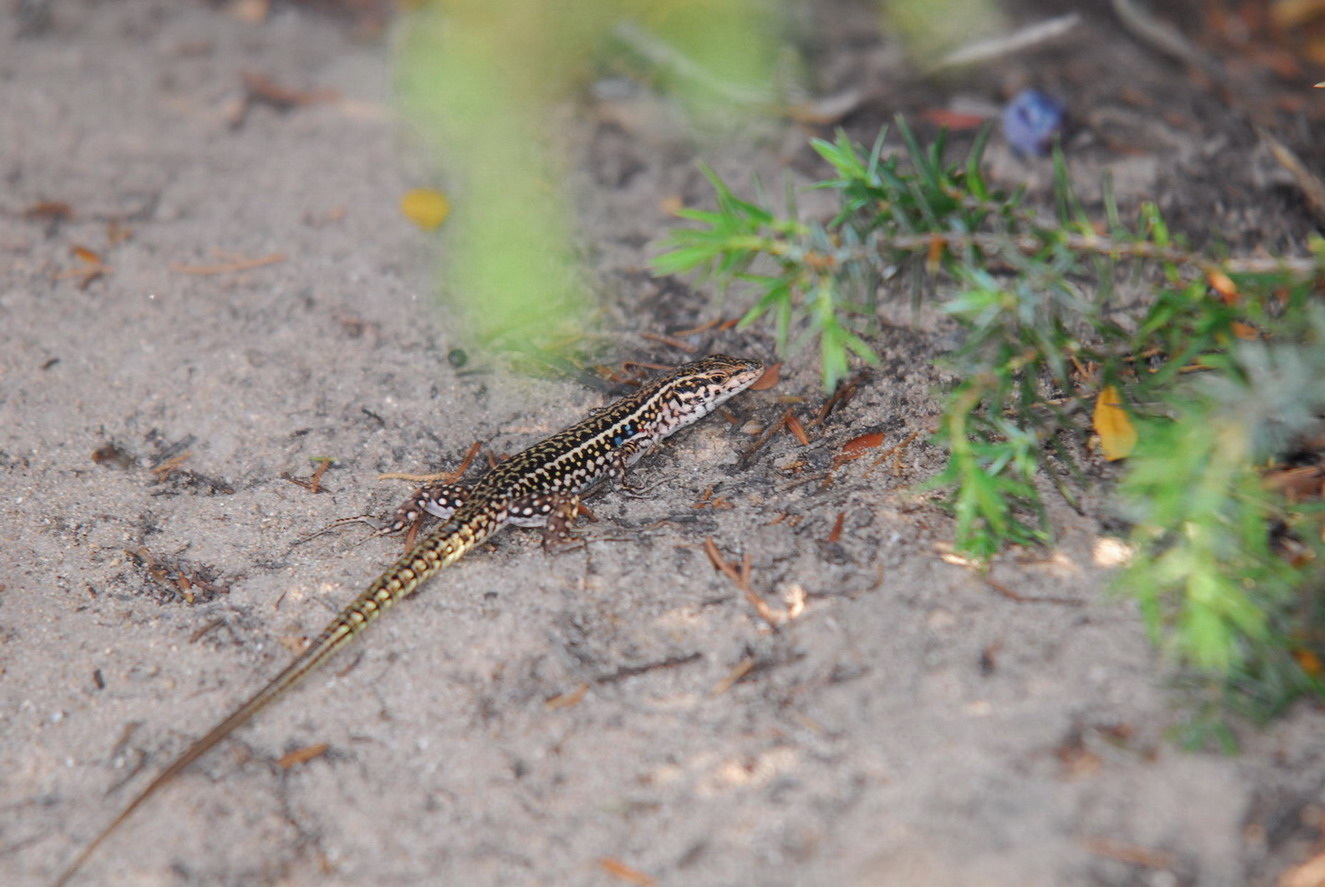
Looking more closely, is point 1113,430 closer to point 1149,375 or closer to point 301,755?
point 1149,375

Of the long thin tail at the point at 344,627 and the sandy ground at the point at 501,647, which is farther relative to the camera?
the long thin tail at the point at 344,627

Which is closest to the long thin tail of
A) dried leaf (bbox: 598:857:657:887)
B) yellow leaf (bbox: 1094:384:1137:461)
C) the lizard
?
the lizard

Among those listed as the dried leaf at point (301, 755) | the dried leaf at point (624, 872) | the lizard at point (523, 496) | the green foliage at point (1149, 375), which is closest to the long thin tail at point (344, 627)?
the lizard at point (523, 496)

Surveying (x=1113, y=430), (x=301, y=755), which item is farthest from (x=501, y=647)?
(x=1113, y=430)

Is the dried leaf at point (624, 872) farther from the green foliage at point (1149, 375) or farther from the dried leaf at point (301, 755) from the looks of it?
the green foliage at point (1149, 375)

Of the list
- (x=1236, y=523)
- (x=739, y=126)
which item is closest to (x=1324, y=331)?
(x=1236, y=523)

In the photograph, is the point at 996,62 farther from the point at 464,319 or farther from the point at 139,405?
the point at 139,405
